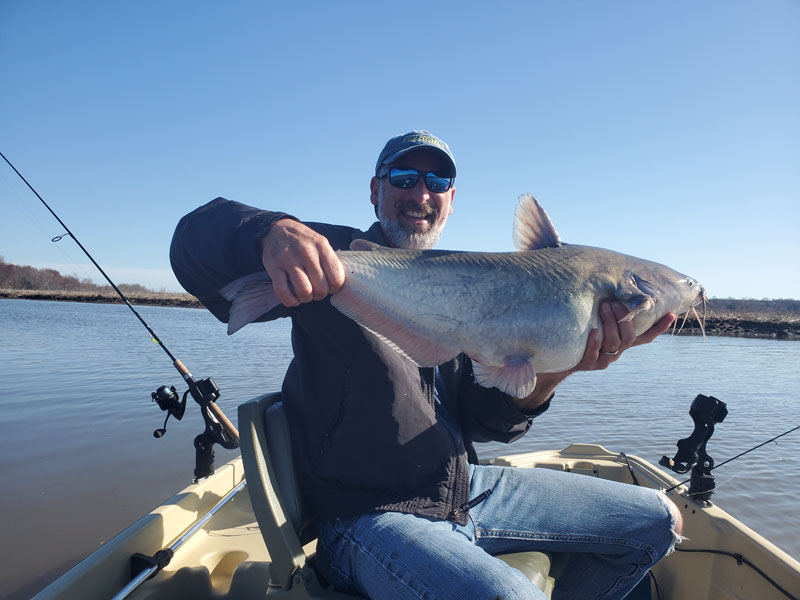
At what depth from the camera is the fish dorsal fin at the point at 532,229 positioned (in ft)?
8.58

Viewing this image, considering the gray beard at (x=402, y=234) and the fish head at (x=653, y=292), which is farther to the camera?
the gray beard at (x=402, y=234)

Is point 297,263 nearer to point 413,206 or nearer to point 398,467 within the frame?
point 398,467

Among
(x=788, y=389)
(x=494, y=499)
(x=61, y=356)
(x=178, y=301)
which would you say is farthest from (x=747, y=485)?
(x=178, y=301)

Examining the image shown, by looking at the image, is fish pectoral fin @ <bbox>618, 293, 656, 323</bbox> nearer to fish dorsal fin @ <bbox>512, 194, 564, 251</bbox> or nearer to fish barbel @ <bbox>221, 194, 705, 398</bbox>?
fish barbel @ <bbox>221, 194, 705, 398</bbox>

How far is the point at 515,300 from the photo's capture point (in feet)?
7.32

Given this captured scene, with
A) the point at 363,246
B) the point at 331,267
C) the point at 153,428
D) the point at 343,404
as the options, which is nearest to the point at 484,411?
the point at 343,404

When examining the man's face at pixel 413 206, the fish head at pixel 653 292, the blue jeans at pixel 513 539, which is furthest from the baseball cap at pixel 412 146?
the blue jeans at pixel 513 539

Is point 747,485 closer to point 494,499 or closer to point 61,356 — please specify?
point 494,499

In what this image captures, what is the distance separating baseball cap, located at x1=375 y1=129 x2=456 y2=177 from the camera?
2996 millimetres

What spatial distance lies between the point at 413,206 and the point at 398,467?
1714mm

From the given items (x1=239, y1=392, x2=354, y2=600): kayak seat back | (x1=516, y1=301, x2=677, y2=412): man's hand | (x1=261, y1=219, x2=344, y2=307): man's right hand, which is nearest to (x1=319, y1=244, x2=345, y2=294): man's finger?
(x1=261, y1=219, x2=344, y2=307): man's right hand

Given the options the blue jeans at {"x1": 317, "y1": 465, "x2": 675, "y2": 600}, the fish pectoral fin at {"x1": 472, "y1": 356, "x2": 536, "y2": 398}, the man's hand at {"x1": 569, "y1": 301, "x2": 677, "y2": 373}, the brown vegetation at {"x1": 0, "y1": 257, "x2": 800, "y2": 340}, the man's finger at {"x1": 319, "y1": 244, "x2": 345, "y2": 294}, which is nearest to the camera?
the blue jeans at {"x1": 317, "y1": 465, "x2": 675, "y2": 600}

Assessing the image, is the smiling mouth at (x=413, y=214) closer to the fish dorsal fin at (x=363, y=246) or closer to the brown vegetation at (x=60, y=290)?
the fish dorsal fin at (x=363, y=246)

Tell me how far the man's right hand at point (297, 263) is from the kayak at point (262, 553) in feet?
2.62
